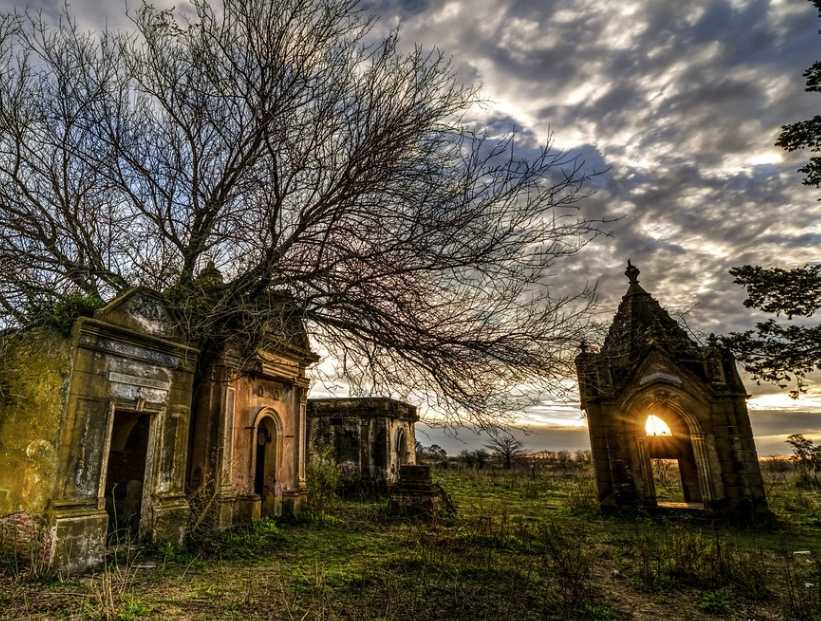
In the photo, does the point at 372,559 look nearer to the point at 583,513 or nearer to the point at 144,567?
the point at 144,567

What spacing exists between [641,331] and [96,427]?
14.1 meters

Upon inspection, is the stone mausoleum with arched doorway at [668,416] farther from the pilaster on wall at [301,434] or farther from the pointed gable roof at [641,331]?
the pilaster on wall at [301,434]

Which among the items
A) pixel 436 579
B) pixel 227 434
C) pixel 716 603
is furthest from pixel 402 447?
pixel 716 603

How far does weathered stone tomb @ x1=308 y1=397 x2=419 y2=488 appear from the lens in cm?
1906

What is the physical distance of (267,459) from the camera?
1145 cm

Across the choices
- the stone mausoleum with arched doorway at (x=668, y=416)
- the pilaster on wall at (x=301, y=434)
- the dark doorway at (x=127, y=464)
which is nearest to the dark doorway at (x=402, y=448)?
the pilaster on wall at (x=301, y=434)

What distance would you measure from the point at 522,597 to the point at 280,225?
20.5ft

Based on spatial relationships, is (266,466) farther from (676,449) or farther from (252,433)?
(676,449)

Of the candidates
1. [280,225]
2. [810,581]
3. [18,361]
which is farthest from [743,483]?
[18,361]

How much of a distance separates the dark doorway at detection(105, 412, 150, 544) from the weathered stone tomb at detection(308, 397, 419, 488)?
35.8ft

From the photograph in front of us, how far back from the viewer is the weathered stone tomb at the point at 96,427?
21.1ft

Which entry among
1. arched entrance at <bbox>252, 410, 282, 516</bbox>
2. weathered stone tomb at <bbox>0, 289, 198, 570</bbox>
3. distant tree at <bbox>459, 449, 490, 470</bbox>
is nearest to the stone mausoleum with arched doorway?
arched entrance at <bbox>252, 410, 282, 516</bbox>

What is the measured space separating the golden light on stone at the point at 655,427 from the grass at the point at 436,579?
12.1ft

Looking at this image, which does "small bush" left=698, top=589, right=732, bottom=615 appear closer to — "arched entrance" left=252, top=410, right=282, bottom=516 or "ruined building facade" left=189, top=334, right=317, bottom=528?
"ruined building facade" left=189, top=334, right=317, bottom=528
